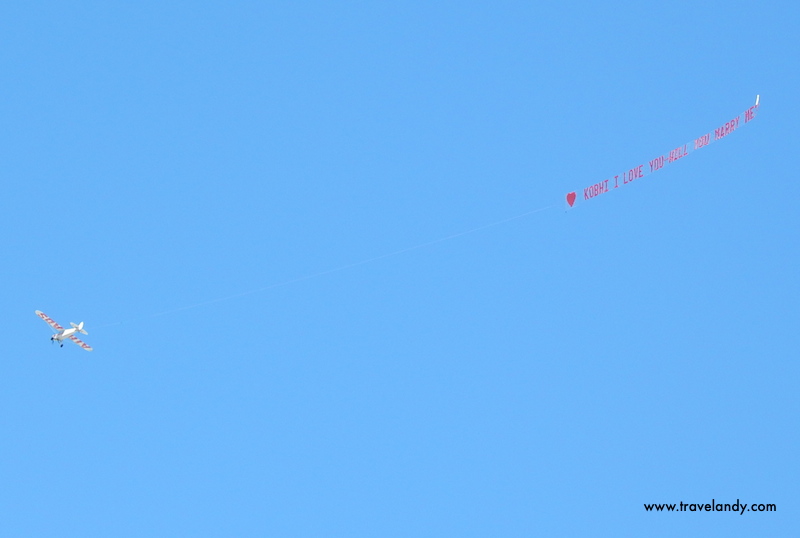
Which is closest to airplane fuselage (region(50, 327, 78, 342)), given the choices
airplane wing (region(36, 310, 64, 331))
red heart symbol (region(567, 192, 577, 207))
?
airplane wing (region(36, 310, 64, 331))

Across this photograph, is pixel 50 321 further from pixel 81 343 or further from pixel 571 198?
pixel 571 198

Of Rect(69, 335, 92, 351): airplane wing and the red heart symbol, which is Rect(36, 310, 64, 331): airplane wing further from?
the red heart symbol

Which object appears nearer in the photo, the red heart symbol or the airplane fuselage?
the red heart symbol

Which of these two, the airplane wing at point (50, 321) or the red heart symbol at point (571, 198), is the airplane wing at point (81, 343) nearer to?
the airplane wing at point (50, 321)

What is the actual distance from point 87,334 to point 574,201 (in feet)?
154

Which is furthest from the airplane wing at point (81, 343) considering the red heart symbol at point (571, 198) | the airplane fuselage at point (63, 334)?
the red heart symbol at point (571, 198)

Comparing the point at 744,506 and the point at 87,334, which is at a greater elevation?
the point at 87,334

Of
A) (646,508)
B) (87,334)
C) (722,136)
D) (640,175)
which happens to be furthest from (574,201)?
(87,334)

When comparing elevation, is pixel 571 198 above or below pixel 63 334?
above

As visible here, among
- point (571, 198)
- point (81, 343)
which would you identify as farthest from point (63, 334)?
point (571, 198)

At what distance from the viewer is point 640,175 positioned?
357ft

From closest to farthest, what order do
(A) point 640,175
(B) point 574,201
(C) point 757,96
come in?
1. (C) point 757,96
2. (A) point 640,175
3. (B) point 574,201

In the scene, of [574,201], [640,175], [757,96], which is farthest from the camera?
[574,201]

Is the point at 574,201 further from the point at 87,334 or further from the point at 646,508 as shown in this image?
the point at 87,334
